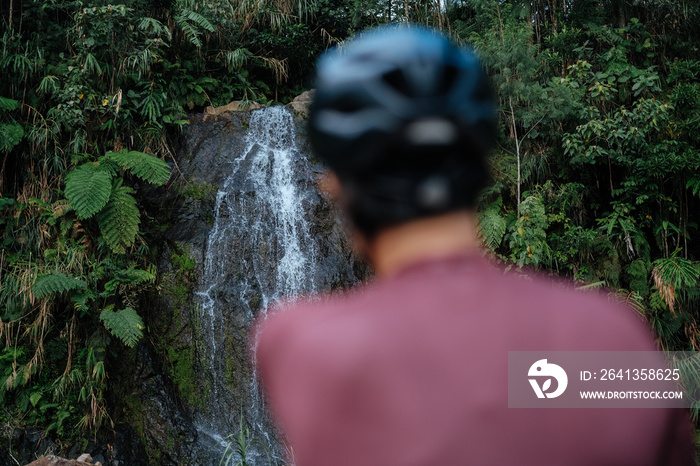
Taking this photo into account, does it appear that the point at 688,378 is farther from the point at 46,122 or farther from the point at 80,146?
the point at 46,122

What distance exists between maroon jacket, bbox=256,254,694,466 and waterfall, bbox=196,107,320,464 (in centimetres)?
517

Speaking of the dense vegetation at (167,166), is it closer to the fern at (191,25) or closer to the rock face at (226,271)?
the fern at (191,25)

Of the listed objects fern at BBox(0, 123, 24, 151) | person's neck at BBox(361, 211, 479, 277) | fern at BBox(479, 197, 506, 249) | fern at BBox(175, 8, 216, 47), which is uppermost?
fern at BBox(175, 8, 216, 47)

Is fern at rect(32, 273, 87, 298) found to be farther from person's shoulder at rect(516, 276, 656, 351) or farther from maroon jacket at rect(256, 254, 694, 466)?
person's shoulder at rect(516, 276, 656, 351)

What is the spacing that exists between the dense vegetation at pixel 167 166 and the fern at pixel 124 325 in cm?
2

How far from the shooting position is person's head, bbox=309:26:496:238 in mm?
667

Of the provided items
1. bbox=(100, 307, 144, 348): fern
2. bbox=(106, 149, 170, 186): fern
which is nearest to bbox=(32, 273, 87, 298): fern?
bbox=(100, 307, 144, 348): fern

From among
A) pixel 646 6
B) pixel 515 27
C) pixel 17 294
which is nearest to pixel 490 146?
pixel 17 294

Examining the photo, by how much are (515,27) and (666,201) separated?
3.09 m

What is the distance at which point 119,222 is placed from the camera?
633 cm

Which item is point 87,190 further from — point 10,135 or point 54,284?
point 10,135

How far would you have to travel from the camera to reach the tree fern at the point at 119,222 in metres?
6.27

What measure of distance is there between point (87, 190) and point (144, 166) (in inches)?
30.5

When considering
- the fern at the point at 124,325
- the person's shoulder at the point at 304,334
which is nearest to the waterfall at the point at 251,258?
the fern at the point at 124,325
